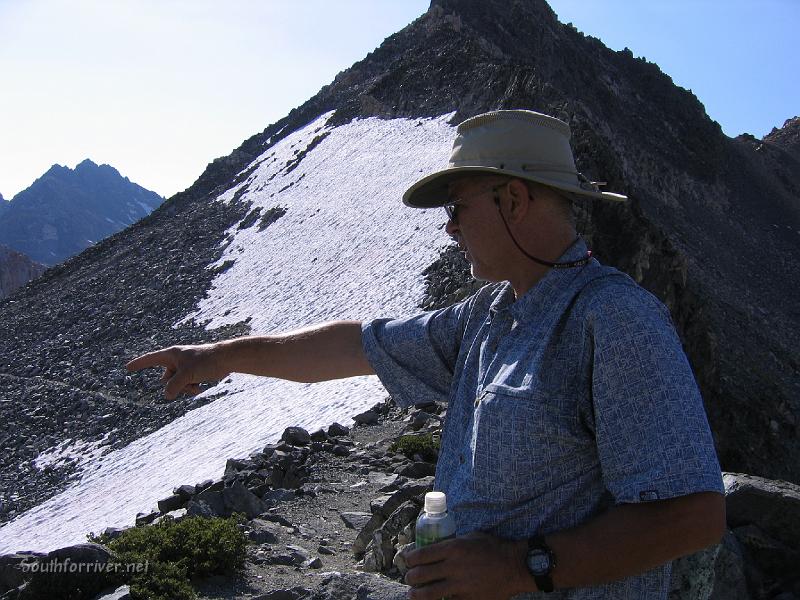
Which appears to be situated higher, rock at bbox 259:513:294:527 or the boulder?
the boulder

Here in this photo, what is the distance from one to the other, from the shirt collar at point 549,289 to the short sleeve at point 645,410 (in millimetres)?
315

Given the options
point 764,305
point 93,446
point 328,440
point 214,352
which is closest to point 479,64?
point 764,305

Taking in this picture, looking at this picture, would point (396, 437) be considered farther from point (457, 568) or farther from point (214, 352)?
point (457, 568)

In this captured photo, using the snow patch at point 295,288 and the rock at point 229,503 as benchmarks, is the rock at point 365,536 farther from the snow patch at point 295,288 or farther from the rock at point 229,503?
the snow patch at point 295,288

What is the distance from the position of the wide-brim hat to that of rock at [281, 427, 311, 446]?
8.96 m

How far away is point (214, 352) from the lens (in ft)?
11.6

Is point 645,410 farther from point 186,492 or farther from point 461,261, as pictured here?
point 461,261

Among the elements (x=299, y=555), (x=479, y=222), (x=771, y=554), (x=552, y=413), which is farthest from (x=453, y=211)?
(x=299, y=555)

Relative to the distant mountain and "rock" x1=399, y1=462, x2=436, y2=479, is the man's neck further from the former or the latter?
the distant mountain

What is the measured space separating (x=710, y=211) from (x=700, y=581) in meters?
62.8

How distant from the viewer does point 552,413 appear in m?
2.30

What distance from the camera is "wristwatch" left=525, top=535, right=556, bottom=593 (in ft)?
7.21

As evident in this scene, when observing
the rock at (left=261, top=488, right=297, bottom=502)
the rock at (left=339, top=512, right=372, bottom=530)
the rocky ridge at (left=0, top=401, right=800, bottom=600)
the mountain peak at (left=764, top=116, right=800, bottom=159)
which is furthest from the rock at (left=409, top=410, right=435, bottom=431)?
the mountain peak at (left=764, top=116, right=800, bottom=159)

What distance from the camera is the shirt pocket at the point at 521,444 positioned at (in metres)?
2.30
